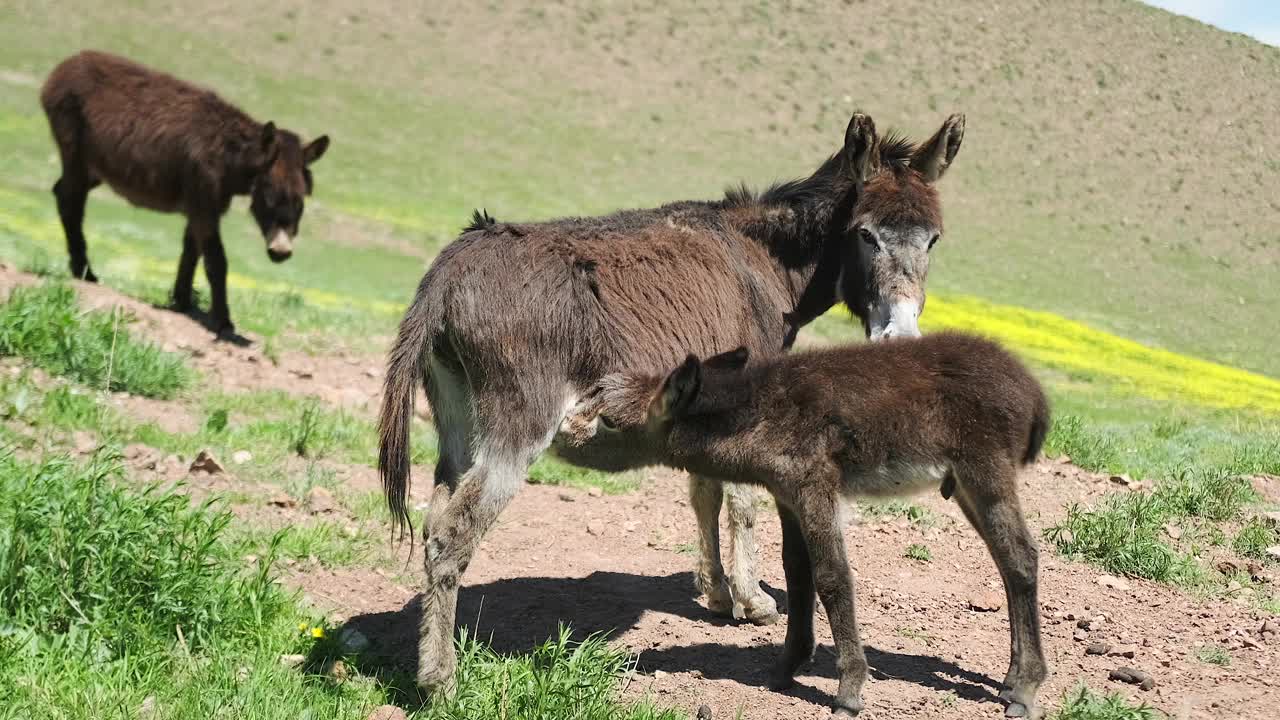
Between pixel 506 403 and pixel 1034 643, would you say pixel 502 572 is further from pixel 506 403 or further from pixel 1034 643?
pixel 1034 643

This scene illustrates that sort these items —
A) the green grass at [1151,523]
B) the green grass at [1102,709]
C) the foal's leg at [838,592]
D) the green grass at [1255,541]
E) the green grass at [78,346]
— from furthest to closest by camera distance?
the green grass at [78,346], the green grass at [1255,541], the green grass at [1151,523], the foal's leg at [838,592], the green grass at [1102,709]

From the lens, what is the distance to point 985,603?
20.4 feet

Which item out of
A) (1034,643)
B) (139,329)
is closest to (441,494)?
(1034,643)

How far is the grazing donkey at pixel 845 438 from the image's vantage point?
494 centimetres

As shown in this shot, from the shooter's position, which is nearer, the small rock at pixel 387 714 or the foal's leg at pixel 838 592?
the small rock at pixel 387 714

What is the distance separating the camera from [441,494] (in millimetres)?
5309

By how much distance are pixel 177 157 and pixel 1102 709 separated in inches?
416

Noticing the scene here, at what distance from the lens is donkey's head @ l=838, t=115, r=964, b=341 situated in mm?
5996

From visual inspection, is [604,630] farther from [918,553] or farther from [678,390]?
[918,553]

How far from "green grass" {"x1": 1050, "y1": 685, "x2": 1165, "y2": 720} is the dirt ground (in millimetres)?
284

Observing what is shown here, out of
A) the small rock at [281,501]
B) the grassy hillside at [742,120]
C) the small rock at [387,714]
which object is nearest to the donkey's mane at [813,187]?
the small rock at [281,501]

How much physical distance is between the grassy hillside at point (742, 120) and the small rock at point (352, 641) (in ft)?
47.8

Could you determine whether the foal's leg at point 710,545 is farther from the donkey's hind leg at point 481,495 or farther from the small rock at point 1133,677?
the small rock at point 1133,677

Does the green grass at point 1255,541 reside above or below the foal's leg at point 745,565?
above
